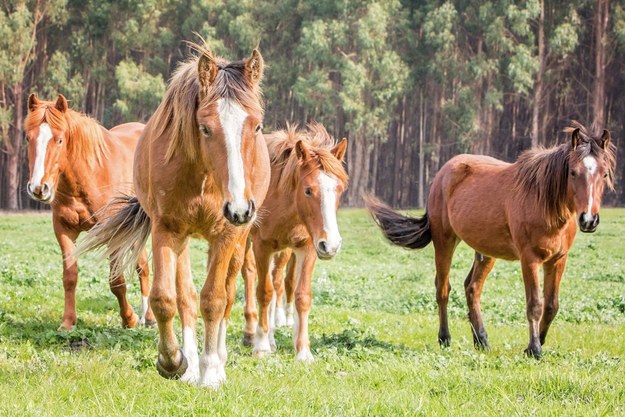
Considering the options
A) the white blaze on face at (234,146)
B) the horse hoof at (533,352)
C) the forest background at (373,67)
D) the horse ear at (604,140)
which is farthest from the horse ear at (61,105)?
the forest background at (373,67)

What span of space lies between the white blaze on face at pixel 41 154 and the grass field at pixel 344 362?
1.27 metres

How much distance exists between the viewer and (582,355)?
755 cm

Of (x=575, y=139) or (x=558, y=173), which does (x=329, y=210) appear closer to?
(x=558, y=173)

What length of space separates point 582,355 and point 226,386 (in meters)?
3.96

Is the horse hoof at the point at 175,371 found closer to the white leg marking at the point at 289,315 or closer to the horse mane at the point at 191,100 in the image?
the horse mane at the point at 191,100

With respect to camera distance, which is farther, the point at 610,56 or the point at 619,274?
the point at 610,56

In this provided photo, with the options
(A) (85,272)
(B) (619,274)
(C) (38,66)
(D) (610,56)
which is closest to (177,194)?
(A) (85,272)

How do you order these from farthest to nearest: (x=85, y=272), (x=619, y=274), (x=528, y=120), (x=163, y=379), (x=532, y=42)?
(x=528, y=120)
(x=532, y=42)
(x=619, y=274)
(x=85, y=272)
(x=163, y=379)

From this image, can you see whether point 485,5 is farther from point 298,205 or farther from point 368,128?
point 298,205

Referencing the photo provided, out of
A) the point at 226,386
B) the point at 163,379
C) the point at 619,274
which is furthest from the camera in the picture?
the point at 619,274

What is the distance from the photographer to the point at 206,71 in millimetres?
5051

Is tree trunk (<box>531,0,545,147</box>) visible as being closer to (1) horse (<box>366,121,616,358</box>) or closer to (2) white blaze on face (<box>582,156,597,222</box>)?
(1) horse (<box>366,121,616,358</box>)

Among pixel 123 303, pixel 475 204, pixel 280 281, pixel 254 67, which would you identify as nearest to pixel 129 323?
pixel 123 303

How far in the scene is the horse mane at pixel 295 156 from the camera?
23.9ft
